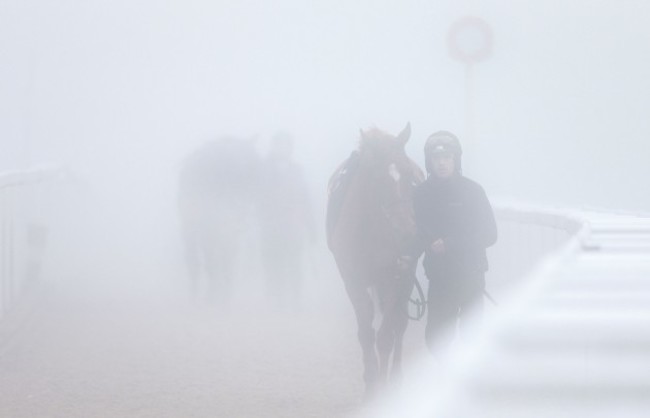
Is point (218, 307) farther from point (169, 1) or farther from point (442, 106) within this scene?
point (169, 1)

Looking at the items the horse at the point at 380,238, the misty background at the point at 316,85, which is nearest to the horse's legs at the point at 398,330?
the horse at the point at 380,238

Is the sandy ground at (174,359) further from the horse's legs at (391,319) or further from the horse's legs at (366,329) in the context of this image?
the horse's legs at (391,319)

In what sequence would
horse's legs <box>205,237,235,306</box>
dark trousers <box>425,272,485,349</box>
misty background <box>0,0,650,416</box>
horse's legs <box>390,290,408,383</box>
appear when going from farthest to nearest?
1. misty background <box>0,0,650,416</box>
2. horse's legs <box>205,237,235,306</box>
3. horse's legs <box>390,290,408,383</box>
4. dark trousers <box>425,272,485,349</box>

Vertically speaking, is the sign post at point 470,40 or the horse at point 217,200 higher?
the sign post at point 470,40

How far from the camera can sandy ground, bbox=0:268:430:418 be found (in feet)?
30.8

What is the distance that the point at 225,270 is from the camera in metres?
17.0

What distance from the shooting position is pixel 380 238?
32.3ft

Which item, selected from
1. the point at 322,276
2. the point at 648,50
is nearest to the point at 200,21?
the point at 648,50

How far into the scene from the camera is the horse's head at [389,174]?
31.8ft

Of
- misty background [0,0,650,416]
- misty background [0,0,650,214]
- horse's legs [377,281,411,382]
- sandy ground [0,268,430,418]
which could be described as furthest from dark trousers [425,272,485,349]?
misty background [0,0,650,214]

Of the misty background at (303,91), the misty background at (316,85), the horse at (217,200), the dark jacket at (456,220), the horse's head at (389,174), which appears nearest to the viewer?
the dark jacket at (456,220)

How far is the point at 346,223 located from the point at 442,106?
36725 millimetres

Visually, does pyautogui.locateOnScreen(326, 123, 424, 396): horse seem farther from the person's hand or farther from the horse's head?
the person's hand

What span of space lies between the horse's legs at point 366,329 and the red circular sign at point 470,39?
651 centimetres
